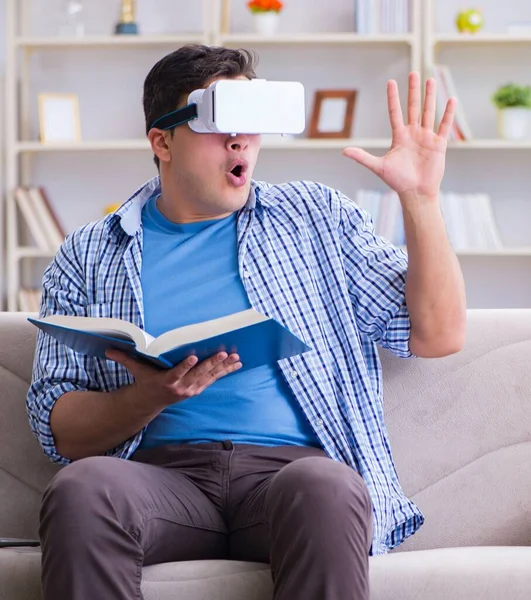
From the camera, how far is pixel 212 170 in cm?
176

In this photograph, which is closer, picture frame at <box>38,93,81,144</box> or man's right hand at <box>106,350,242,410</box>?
man's right hand at <box>106,350,242,410</box>

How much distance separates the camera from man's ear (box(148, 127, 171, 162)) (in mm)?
1844

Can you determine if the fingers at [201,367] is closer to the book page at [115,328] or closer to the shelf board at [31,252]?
the book page at [115,328]

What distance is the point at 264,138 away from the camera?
426 cm

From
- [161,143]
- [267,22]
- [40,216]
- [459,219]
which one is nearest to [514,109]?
[459,219]

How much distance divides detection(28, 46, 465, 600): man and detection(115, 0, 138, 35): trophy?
234 cm

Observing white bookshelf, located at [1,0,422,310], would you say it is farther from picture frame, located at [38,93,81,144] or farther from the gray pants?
the gray pants

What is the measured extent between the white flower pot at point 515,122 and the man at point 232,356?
7.84 ft

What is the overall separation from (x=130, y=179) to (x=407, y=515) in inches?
115

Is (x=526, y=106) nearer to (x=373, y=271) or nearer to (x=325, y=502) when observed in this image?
(x=373, y=271)

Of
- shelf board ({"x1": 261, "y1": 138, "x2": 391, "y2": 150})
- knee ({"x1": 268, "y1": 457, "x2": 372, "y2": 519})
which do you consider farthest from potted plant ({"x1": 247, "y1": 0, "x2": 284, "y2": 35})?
knee ({"x1": 268, "y1": 457, "x2": 372, "y2": 519})

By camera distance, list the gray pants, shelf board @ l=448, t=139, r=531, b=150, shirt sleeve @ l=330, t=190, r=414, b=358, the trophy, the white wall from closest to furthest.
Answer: the gray pants → shirt sleeve @ l=330, t=190, r=414, b=358 → shelf board @ l=448, t=139, r=531, b=150 → the trophy → the white wall

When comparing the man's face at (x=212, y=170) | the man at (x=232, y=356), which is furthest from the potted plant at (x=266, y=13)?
the man's face at (x=212, y=170)

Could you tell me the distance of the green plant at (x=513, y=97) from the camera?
3.95 m
